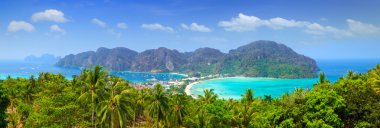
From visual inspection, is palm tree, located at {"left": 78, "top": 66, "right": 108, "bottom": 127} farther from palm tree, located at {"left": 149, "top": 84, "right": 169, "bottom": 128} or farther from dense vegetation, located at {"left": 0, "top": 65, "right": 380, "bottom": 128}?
palm tree, located at {"left": 149, "top": 84, "right": 169, "bottom": 128}

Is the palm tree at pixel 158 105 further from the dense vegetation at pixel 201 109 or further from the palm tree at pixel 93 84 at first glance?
the palm tree at pixel 93 84

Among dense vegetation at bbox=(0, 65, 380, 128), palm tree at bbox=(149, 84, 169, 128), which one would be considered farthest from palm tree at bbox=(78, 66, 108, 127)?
palm tree at bbox=(149, 84, 169, 128)

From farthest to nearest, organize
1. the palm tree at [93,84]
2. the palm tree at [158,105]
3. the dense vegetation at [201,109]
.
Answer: the palm tree at [158,105], the palm tree at [93,84], the dense vegetation at [201,109]

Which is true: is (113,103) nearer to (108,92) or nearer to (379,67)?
(108,92)

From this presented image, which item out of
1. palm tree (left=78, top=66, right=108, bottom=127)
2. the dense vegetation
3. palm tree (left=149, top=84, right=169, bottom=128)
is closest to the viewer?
the dense vegetation

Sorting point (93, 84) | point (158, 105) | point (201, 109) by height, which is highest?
point (93, 84)

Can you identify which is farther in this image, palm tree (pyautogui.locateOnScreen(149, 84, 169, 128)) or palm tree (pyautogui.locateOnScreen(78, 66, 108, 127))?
palm tree (pyautogui.locateOnScreen(149, 84, 169, 128))

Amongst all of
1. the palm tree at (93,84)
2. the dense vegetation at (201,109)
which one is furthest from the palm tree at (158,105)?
the palm tree at (93,84)

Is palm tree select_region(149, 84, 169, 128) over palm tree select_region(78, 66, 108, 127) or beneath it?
beneath

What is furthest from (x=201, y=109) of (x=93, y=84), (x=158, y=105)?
(x=93, y=84)

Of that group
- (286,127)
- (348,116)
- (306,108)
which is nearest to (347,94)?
(348,116)

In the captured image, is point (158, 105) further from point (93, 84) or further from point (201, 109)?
point (93, 84)
